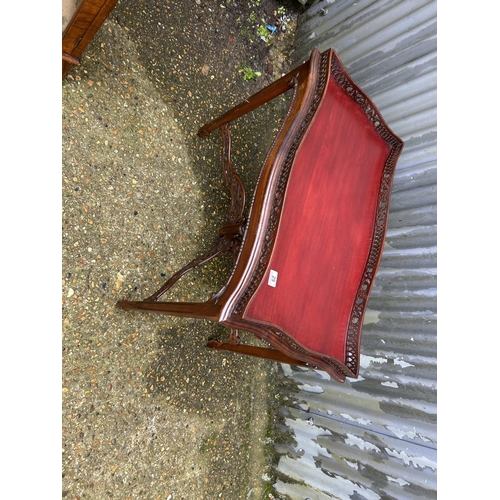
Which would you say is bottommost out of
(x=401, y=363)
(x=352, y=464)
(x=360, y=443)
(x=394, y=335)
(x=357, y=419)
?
(x=352, y=464)

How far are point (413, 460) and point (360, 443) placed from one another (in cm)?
30

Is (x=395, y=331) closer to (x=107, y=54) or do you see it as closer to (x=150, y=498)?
(x=150, y=498)

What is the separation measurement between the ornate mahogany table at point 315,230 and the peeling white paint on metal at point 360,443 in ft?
2.63

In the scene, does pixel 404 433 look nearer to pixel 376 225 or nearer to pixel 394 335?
pixel 394 335

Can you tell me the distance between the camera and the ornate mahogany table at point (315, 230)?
147cm

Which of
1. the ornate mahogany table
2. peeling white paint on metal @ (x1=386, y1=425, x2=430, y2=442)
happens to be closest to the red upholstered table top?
the ornate mahogany table

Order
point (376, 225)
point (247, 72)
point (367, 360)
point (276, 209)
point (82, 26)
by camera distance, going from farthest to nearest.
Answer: point (247, 72)
point (367, 360)
point (376, 225)
point (82, 26)
point (276, 209)

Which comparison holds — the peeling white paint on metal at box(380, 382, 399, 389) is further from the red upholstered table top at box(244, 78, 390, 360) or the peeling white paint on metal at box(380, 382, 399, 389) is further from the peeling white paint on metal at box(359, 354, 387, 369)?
the red upholstered table top at box(244, 78, 390, 360)

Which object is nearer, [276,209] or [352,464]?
[276,209]

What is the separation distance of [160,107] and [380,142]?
114 cm

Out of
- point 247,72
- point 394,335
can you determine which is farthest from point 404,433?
point 247,72

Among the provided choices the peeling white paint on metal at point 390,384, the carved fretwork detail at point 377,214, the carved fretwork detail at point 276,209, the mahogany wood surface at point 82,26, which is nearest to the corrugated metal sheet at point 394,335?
the peeling white paint on metal at point 390,384

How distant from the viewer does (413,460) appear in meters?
2.09
